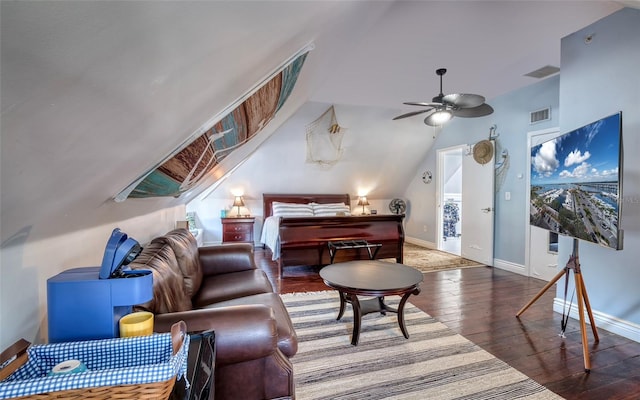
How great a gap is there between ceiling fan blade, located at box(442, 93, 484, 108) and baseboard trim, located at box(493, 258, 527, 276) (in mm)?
2763

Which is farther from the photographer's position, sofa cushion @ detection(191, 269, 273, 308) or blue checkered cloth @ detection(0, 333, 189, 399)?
sofa cushion @ detection(191, 269, 273, 308)

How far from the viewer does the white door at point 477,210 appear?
460 cm

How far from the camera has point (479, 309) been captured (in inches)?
116

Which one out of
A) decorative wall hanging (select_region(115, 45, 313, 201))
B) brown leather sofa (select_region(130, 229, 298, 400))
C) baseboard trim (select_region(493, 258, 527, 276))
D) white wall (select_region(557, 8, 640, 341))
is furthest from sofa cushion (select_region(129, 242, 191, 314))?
baseboard trim (select_region(493, 258, 527, 276))

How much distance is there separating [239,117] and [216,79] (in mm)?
744

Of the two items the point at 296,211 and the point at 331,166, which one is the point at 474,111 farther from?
the point at 296,211

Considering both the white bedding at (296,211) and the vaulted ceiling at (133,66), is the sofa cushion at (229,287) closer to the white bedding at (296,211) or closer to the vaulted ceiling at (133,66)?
the vaulted ceiling at (133,66)

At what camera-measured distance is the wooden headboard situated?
6250 mm

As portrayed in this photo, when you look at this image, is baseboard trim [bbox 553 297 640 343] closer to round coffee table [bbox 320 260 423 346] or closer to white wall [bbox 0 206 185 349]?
round coffee table [bbox 320 260 423 346]

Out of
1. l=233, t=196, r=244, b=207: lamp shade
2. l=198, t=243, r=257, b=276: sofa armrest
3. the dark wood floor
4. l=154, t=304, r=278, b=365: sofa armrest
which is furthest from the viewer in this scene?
l=233, t=196, r=244, b=207: lamp shade

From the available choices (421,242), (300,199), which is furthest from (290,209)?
(421,242)

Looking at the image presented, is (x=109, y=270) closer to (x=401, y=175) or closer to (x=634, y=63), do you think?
(x=634, y=63)

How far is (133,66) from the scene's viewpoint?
2.22ft

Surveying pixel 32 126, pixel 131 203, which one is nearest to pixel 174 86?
pixel 32 126
